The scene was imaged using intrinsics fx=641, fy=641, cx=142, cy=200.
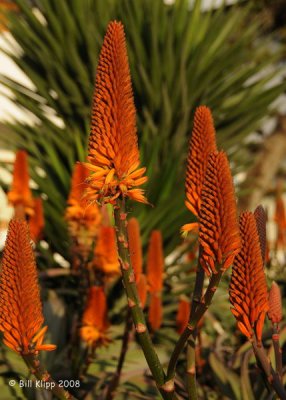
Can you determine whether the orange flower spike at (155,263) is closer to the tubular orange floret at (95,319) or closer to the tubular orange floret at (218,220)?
the tubular orange floret at (95,319)

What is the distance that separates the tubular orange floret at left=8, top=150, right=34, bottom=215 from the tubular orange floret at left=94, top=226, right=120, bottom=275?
34 cm

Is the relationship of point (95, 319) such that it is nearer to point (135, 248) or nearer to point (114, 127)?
point (135, 248)

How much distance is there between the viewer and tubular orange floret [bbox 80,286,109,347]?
5.63 ft

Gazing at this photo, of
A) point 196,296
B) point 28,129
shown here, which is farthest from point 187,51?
point 196,296

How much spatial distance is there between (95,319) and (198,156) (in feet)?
2.63

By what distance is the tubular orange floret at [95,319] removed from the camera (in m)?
1.72

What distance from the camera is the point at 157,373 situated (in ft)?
3.26

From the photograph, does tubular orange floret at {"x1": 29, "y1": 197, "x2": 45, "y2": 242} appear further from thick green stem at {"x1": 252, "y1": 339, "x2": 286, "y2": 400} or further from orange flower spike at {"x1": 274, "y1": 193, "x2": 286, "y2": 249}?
thick green stem at {"x1": 252, "y1": 339, "x2": 286, "y2": 400}

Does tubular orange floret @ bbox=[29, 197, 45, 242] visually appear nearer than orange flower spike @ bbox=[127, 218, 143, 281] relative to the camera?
No

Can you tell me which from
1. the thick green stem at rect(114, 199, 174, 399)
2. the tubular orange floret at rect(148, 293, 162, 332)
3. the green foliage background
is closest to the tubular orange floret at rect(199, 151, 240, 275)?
the thick green stem at rect(114, 199, 174, 399)

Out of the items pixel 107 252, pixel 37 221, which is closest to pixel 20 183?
pixel 37 221

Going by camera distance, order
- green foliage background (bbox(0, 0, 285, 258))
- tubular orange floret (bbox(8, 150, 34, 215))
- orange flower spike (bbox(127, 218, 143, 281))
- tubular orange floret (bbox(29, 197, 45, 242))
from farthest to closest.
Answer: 1. green foliage background (bbox(0, 0, 285, 258))
2. tubular orange floret (bbox(29, 197, 45, 242))
3. tubular orange floret (bbox(8, 150, 34, 215))
4. orange flower spike (bbox(127, 218, 143, 281))

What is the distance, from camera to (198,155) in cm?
106

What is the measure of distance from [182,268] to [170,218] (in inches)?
10.3
